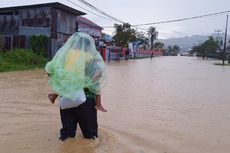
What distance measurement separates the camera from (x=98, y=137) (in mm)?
5648

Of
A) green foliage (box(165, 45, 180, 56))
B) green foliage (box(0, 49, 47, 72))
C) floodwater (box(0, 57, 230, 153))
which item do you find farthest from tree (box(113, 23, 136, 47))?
green foliage (box(165, 45, 180, 56))

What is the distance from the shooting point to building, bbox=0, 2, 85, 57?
90.2 feet

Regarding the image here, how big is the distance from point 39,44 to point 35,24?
1881mm

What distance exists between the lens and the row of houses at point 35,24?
90.2 feet

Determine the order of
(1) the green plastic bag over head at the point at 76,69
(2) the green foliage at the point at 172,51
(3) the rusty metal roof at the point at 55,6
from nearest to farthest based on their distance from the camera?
(1) the green plastic bag over head at the point at 76,69 < (3) the rusty metal roof at the point at 55,6 < (2) the green foliage at the point at 172,51

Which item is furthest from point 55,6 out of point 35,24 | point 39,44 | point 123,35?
point 123,35

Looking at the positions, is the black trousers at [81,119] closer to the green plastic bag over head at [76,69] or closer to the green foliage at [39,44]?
the green plastic bag over head at [76,69]

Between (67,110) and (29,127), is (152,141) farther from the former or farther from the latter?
(29,127)

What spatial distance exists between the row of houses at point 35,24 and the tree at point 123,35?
28513 mm

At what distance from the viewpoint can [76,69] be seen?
16.4 feet

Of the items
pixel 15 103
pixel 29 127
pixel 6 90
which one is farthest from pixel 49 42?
pixel 29 127

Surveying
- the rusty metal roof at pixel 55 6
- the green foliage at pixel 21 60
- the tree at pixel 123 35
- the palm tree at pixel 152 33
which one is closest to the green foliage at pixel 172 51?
the palm tree at pixel 152 33

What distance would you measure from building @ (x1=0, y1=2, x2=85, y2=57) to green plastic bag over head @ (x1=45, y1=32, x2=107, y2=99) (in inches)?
875

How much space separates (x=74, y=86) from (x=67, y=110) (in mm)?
415
